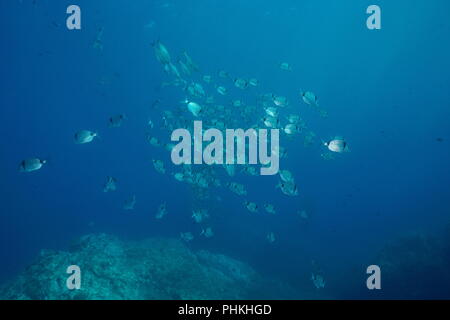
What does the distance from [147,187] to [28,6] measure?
26.9 m

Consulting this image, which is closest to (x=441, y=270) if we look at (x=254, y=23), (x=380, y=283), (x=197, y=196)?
(x=380, y=283)

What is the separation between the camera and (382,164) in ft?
230

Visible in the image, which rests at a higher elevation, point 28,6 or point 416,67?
point 416,67

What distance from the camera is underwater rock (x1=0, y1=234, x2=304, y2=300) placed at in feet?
29.7
